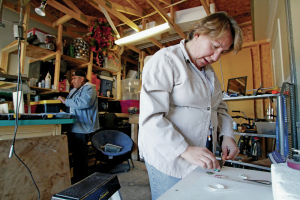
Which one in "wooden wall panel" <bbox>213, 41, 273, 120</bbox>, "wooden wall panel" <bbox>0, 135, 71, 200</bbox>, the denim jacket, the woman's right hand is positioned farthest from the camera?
"wooden wall panel" <bbox>213, 41, 273, 120</bbox>

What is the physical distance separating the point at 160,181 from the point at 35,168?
3.58ft

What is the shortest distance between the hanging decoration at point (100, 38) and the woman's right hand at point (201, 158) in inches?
129

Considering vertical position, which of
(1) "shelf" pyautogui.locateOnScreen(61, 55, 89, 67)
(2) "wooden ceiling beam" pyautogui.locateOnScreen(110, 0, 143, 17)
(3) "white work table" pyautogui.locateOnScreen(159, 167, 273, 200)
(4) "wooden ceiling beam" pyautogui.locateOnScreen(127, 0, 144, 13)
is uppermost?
(4) "wooden ceiling beam" pyautogui.locateOnScreen(127, 0, 144, 13)

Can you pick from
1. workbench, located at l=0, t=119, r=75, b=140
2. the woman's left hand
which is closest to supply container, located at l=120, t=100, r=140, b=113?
workbench, located at l=0, t=119, r=75, b=140

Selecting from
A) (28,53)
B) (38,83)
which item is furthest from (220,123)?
(28,53)

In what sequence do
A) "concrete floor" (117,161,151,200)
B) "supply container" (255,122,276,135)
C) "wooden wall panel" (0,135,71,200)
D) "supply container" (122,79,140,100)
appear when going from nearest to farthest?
"wooden wall panel" (0,135,71,200) → "concrete floor" (117,161,151,200) → "supply container" (255,122,276,135) → "supply container" (122,79,140,100)

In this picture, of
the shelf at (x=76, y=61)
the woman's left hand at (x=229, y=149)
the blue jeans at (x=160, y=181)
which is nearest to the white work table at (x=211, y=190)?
the blue jeans at (x=160, y=181)

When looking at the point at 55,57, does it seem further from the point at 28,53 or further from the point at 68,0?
the point at 68,0

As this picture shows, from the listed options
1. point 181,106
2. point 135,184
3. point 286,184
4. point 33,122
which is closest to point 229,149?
point 181,106

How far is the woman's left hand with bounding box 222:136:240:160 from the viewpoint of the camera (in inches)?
31.8

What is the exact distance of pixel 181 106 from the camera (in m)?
0.72

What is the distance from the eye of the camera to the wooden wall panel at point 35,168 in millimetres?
1190

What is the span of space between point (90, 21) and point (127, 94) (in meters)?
1.71

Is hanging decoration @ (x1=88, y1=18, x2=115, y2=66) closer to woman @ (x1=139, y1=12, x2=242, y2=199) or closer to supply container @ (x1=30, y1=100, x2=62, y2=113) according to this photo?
supply container @ (x1=30, y1=100, x2=62, y2=113)
